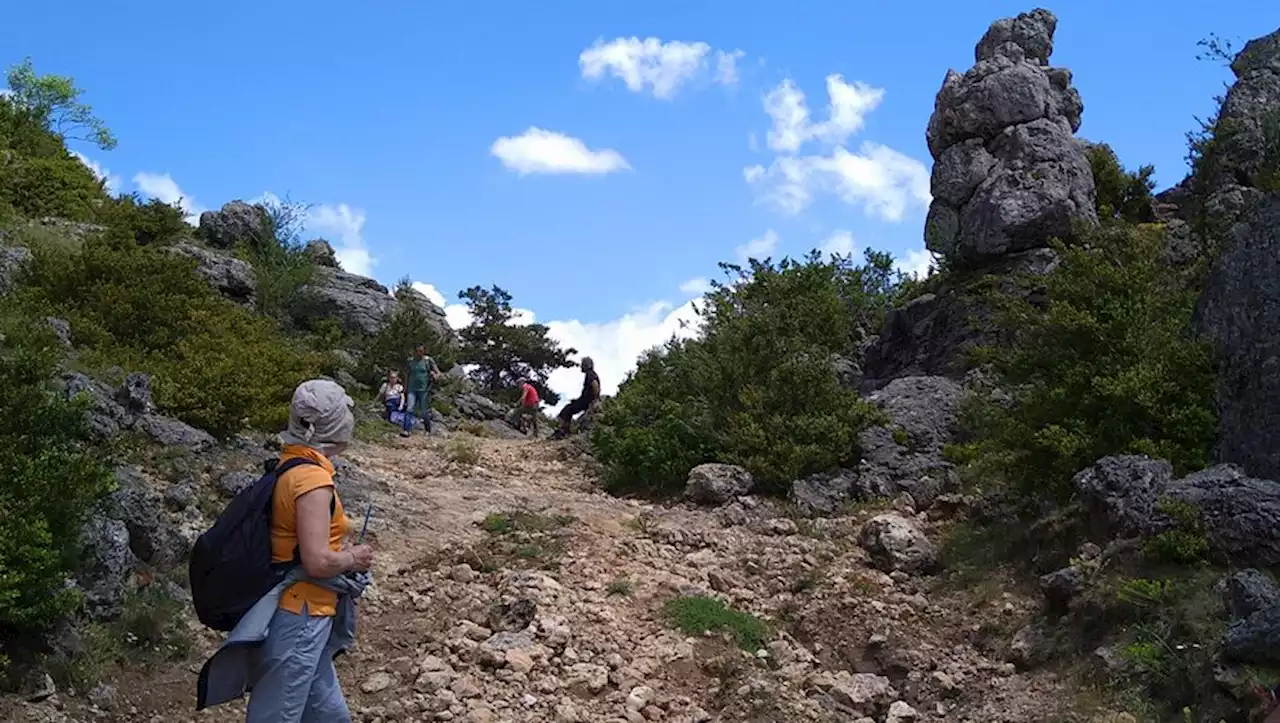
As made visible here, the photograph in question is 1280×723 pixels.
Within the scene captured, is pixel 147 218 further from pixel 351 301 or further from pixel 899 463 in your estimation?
pixel 899 463

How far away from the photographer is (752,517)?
11047mm

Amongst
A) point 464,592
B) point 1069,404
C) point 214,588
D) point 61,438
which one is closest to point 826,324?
point 1069,404

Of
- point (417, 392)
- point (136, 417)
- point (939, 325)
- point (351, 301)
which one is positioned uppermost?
point (351, 301)

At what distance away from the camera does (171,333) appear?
13938 mm

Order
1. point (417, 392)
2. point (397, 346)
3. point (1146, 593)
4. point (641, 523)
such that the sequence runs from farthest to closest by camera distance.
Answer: point (397, 346), point (417, 392), point (641, 523), point (1146, 593)

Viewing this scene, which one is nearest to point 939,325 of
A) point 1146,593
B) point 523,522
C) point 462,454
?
point 462,454

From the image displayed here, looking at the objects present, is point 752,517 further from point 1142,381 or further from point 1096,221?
point 1096,221

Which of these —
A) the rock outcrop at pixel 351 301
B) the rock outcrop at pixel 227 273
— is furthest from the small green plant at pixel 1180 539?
the rock outcrop at pixel 351 301

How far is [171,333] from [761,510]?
7907 mm

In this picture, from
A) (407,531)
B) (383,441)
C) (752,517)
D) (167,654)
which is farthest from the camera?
(383,441)

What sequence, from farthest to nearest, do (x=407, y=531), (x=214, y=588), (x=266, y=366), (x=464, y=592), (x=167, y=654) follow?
(x=266, y=366) → (x=407, y=531) → (x=464, y=592) → (x=167, y=654) → (x=214, y=588)

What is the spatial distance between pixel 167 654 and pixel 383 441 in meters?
9.58

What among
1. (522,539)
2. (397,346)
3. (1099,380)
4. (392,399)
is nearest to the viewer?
(1099,380)

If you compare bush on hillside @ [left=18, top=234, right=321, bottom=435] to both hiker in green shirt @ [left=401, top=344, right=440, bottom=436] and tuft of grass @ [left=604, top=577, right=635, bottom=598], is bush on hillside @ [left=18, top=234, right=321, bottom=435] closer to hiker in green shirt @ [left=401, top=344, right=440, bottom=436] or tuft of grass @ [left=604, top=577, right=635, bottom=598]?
hiker in green shirt @ [left=401, top=344, right=440, bottom=436]
